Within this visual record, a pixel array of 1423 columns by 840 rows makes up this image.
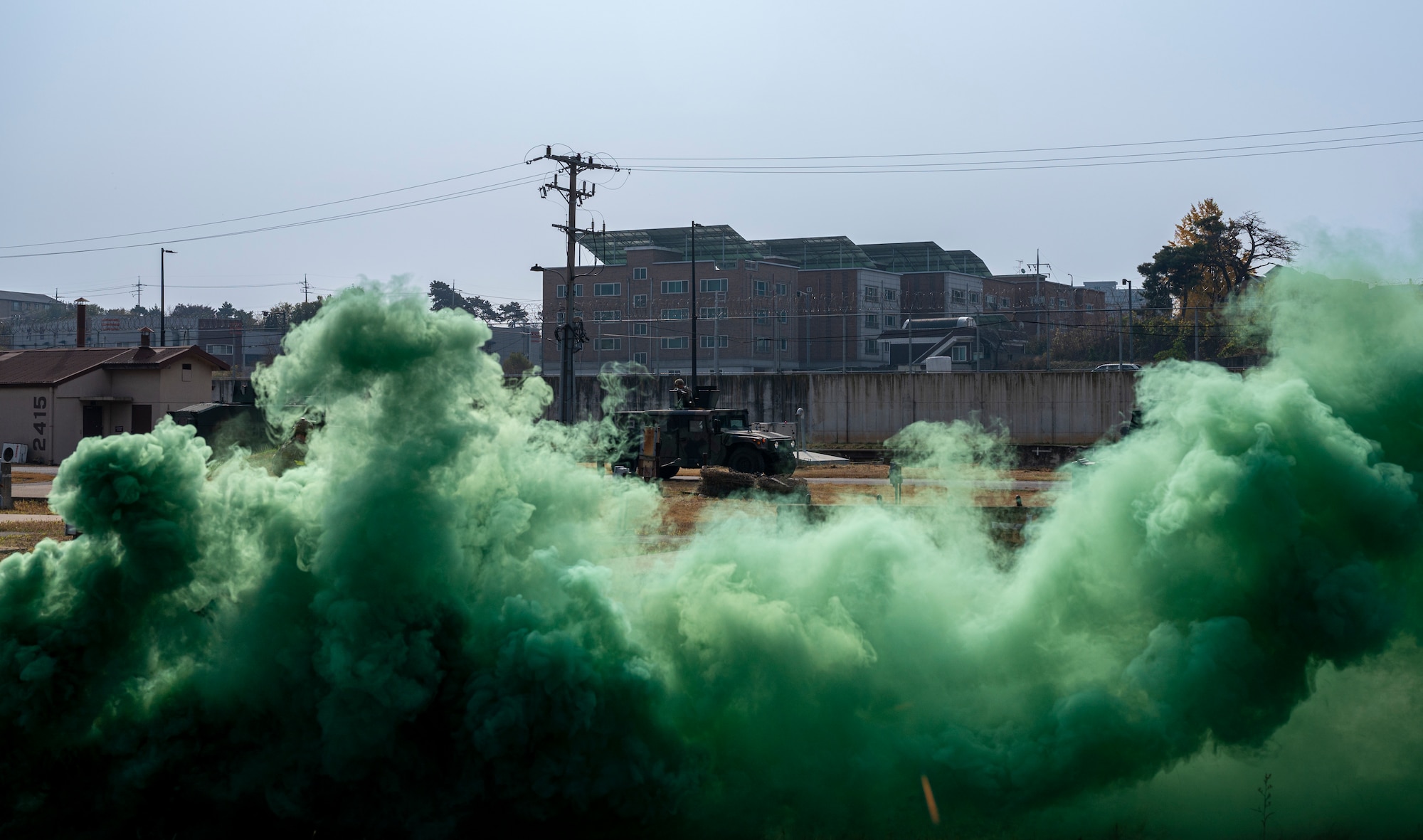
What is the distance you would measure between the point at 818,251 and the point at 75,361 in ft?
121

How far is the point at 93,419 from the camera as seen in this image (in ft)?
120

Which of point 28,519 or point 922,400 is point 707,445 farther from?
point 28,519

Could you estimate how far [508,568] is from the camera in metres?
7.54

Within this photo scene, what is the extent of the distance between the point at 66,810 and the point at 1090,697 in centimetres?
677

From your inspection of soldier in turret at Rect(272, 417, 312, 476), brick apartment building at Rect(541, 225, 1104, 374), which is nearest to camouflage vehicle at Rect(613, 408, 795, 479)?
brick apartment building at Rect(541, 225, 1104, 374)

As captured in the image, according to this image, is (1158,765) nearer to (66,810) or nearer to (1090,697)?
(1090,697)

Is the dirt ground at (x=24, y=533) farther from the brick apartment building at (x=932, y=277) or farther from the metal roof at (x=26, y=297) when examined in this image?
the metal roof at (x=26, y=297)

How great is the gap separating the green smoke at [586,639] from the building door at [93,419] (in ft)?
110

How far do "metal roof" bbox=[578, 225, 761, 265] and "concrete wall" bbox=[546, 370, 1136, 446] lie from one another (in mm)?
21527

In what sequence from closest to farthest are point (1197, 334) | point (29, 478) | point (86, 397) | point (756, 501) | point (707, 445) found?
point (756, 501)
point (707, 445)
point (29, 478)
point (1197, 334)
point (86, 397)

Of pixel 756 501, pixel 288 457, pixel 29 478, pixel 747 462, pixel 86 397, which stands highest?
pixel 86 397

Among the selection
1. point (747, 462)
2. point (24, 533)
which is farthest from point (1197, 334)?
point (24, 533)

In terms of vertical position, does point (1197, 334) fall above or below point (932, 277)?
below

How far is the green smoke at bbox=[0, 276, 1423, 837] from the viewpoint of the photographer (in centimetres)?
684
